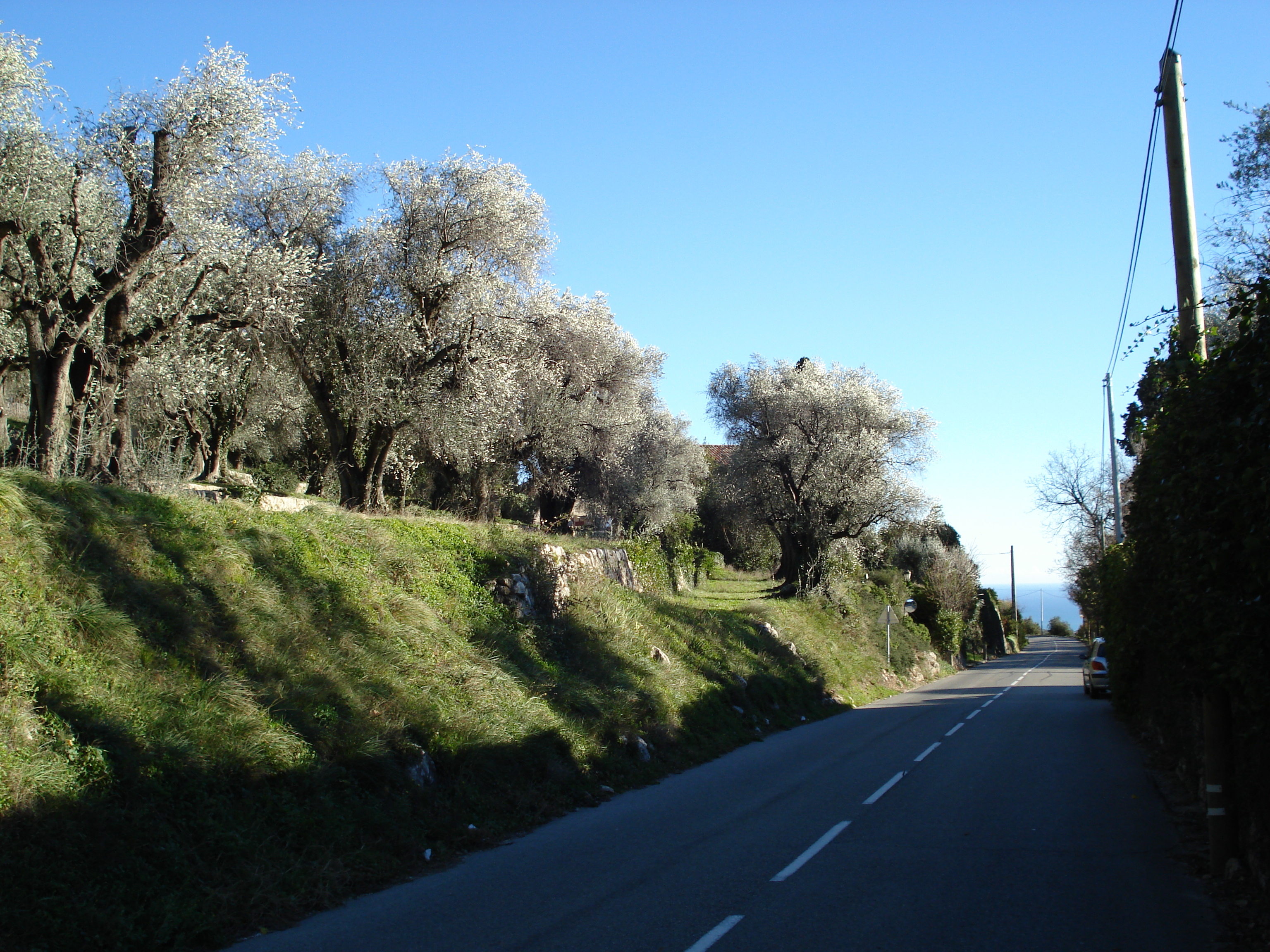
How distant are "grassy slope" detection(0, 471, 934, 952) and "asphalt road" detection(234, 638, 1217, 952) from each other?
2.15 feet

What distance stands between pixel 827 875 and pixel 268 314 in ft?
41.0

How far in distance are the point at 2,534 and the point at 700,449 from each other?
34.7 m

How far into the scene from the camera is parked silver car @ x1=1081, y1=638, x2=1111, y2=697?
2514cm

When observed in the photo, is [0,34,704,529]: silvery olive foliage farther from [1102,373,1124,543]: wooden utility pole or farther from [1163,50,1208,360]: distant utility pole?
[1102,373,1124,543]: wooden utility pole

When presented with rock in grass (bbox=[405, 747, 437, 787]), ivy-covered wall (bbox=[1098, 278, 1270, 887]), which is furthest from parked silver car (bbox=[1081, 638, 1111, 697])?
rock in grass (bbox=[405, 747, 437, 787])

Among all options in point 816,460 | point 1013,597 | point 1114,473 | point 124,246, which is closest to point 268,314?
point 124,246

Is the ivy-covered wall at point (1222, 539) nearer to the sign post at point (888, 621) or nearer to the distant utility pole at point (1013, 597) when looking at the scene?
the sign post at point (888, 621)

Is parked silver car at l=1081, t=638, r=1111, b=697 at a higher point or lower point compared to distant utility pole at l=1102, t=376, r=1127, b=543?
lower

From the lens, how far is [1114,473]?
31.2m

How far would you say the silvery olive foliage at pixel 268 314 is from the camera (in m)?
12.1

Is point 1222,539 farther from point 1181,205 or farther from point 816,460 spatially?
point 816,460

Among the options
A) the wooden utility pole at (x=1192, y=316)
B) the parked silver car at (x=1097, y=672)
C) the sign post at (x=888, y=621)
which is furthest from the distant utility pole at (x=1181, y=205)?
the sign post at (x=888, y=621)

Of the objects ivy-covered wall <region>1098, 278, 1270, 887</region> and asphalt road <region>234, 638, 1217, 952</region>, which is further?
asphalt road <region>234, 638, 1217, 952</region>

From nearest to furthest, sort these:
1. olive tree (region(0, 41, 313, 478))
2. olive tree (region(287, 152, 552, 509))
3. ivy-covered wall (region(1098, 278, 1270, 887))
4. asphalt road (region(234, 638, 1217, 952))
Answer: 1. ivy-covered wall (region(1098, 278, 1270, 887))
2. asphalt road (region(234, 638, 1217, 952))
3. olive tree (region(0, 41, 313, 478))
4. olive tree (region(287, 152, 552, 509))
